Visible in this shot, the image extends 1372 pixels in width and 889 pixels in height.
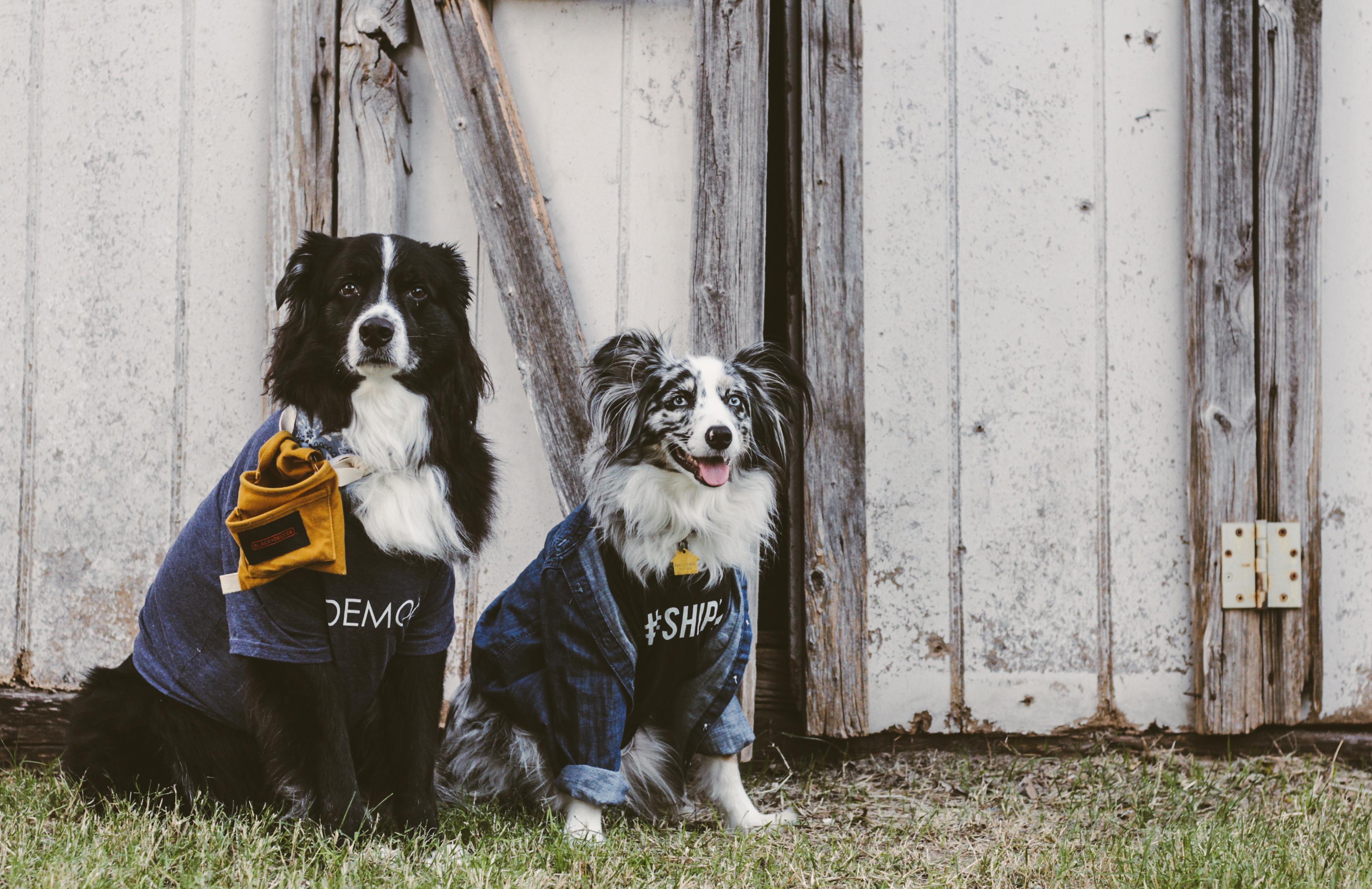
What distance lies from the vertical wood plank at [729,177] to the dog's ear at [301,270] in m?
1.13

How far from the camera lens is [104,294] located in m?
3.20

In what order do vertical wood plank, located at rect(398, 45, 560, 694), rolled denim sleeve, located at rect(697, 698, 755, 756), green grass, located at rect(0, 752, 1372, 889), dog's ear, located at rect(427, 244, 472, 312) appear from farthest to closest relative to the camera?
vertical wood plank, located at rect(398, 45, 560, 694) < rolled denim sleeve, located at rect(697, 698, 755, 756) < dog's ear, located at rect(427, 244, 472, 312) < green grass, located at rect(0, 752, 1372, 889)

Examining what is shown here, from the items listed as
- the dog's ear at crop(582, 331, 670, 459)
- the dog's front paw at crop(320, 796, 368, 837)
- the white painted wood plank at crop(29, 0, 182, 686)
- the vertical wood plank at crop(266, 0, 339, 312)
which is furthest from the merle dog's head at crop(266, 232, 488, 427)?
the white painted wood plank at crop(29, 0, 182, 686)

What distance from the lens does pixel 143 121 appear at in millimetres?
3201

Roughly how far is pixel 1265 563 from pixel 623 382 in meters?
2.10

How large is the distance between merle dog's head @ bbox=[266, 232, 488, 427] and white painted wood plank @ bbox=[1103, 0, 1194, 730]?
83.3 inches

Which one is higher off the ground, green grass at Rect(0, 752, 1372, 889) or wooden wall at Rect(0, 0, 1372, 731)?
wooden wall at Rect(0, 0, 1372, 731)

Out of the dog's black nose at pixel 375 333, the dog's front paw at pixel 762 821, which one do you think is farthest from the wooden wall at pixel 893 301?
the dog's black nose at pixel 375 333

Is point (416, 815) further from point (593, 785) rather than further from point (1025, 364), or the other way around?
point (1025, 364)

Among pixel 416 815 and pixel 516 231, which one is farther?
pixel 516 231

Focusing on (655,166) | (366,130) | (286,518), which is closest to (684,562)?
(286,518)

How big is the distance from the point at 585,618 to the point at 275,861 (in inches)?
32.6

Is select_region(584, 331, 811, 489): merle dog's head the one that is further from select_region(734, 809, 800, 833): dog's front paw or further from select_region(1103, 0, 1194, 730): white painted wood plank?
select_region(1103, 0, 1194, 730): white painted wood plank

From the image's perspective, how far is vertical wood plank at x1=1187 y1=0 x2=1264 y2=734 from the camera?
309 cm
